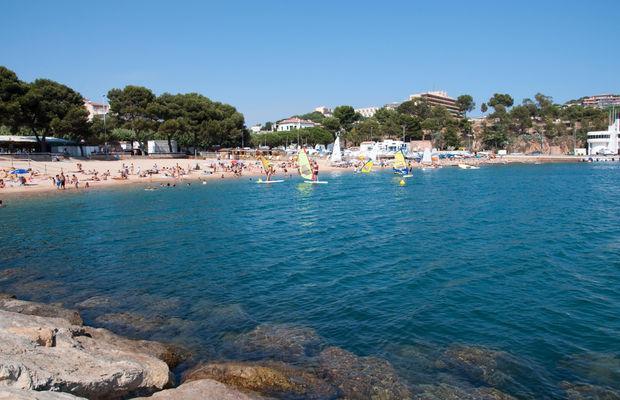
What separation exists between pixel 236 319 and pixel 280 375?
11.6 ft

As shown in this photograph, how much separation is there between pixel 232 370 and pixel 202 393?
190 cm

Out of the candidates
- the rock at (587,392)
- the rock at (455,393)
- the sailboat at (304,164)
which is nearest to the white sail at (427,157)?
the sailboat at (304,164)

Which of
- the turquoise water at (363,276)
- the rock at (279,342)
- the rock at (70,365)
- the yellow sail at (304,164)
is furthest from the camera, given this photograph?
the yellow sail at (304,164)

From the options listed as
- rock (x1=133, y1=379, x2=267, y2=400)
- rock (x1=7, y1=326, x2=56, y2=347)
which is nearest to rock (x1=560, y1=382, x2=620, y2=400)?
rock (x1=133, y1=379, x2=267, y2=400)

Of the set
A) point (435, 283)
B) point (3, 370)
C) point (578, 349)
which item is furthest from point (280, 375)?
point (435, 283)

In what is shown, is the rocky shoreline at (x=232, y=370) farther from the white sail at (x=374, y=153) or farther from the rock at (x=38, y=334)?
the white sail at (x=374, y=153)

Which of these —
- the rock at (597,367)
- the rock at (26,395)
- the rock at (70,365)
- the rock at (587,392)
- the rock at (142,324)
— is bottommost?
the rock at (597,367)

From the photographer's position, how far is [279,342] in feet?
34.5

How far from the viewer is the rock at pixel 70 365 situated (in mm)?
6043

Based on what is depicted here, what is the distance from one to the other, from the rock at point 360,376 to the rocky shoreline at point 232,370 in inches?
0.7

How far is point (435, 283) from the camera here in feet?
49.4

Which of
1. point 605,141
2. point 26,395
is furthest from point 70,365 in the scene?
point 605,141

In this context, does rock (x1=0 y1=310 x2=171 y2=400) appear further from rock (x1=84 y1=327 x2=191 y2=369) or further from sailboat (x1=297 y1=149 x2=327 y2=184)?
sailboat (x1=297 y1=149 x2=327 y2=184)

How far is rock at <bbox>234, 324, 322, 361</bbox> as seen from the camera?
991cm
